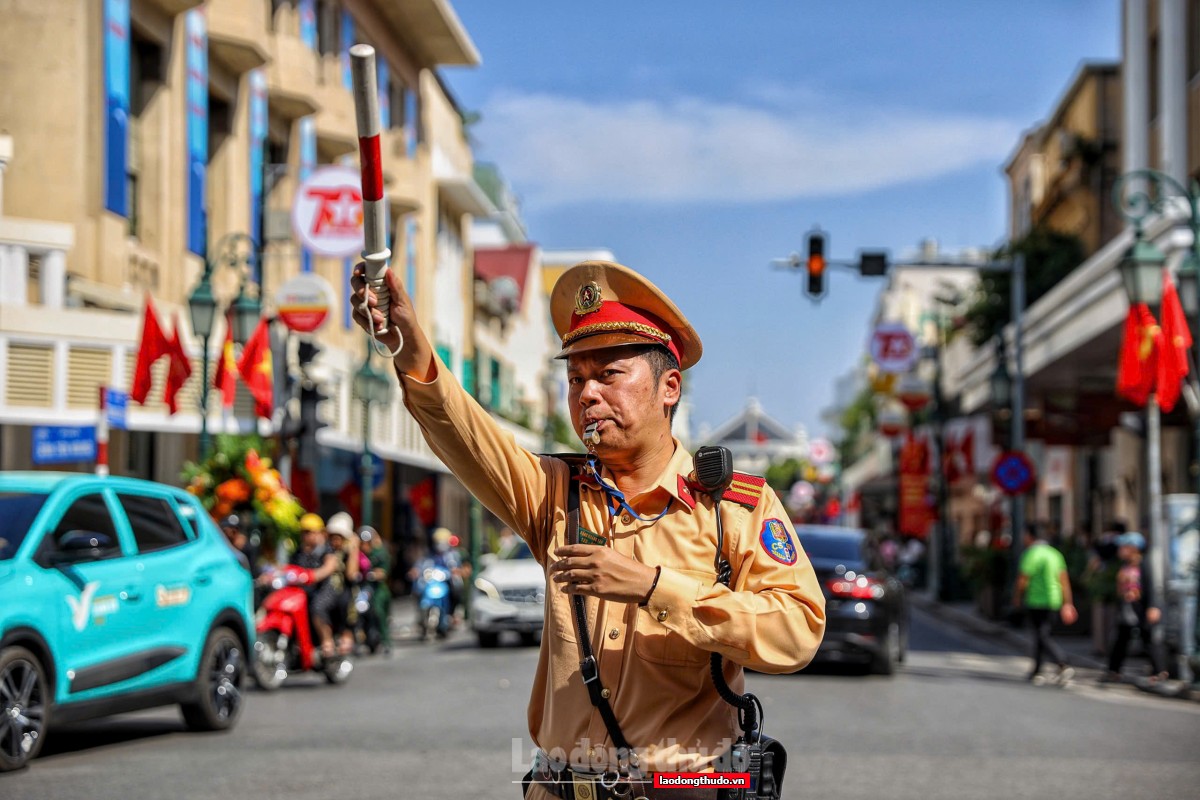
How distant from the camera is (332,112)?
35812 mm

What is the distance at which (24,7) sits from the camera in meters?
23.1

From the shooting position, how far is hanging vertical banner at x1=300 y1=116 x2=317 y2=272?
34531mm

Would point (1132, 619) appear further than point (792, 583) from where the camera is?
Yes

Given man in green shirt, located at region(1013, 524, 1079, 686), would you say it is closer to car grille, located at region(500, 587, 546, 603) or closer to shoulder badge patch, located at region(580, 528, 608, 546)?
car grille, located at region(500, 587, 546, 603)

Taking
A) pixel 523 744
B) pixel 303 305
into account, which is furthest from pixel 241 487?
pixel 523 744

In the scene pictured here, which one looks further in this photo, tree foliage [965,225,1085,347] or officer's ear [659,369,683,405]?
tree foliage [965,225,1085,347]

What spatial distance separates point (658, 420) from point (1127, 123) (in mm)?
31198

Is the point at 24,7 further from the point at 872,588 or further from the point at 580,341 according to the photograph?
the point at 580,341

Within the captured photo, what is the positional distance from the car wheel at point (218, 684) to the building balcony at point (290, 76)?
2089 centimetres

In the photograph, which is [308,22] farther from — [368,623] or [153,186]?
[368,623]

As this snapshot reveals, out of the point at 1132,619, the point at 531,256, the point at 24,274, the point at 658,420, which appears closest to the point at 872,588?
the point at 1132,619

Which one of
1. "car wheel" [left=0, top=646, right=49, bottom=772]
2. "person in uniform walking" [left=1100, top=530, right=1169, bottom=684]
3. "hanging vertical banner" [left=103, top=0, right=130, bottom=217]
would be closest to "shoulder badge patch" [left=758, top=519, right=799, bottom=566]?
"car wheel" [left=0, top=646, right=49, bottom=772]

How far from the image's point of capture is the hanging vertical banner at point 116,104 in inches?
A: 936

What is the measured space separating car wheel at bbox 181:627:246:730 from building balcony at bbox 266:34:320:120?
68.5ft
